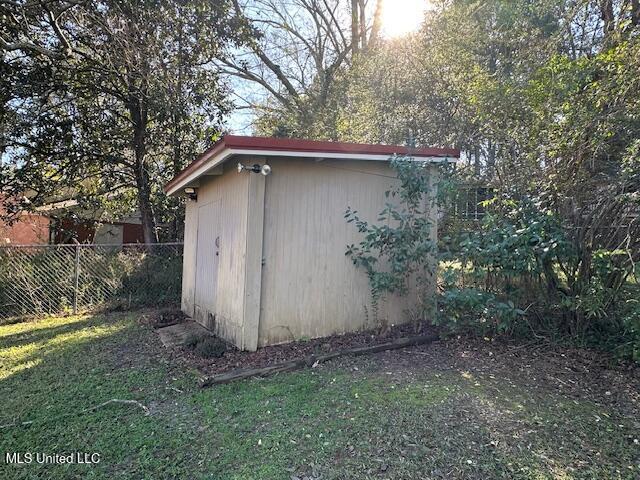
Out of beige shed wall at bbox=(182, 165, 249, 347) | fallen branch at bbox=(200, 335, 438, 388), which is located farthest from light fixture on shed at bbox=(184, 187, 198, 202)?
fallen branch at bbox=(200, 335, 438, 388)

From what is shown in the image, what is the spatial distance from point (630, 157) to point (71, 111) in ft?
31.8

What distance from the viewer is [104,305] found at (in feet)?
26.2

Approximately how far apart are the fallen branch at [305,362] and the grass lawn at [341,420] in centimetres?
14

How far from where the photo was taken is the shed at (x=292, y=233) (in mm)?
4559

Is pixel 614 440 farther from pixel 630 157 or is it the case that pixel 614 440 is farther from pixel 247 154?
pixel 247 154

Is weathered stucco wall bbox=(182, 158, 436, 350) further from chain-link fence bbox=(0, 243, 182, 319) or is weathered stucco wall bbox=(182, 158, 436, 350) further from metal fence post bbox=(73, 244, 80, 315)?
metal fence post bbox=(73, 244, 80, 315)

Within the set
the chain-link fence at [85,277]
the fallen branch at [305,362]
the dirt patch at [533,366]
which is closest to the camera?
the dirt patch at [533,366]

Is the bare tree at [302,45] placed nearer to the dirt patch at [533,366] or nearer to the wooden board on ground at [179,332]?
the wooden board on ground at [179,332]

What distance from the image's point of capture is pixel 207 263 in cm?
623

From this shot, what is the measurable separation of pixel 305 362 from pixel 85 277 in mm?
5686

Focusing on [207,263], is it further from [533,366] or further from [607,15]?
[607,15]

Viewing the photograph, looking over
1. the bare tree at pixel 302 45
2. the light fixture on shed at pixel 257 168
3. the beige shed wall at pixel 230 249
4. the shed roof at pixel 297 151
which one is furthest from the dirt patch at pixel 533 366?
the bare tree at pixel 302 45

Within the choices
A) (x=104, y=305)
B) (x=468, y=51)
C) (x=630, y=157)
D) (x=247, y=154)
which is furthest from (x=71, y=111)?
(x=630, y=157)

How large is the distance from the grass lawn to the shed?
2.63 ft
